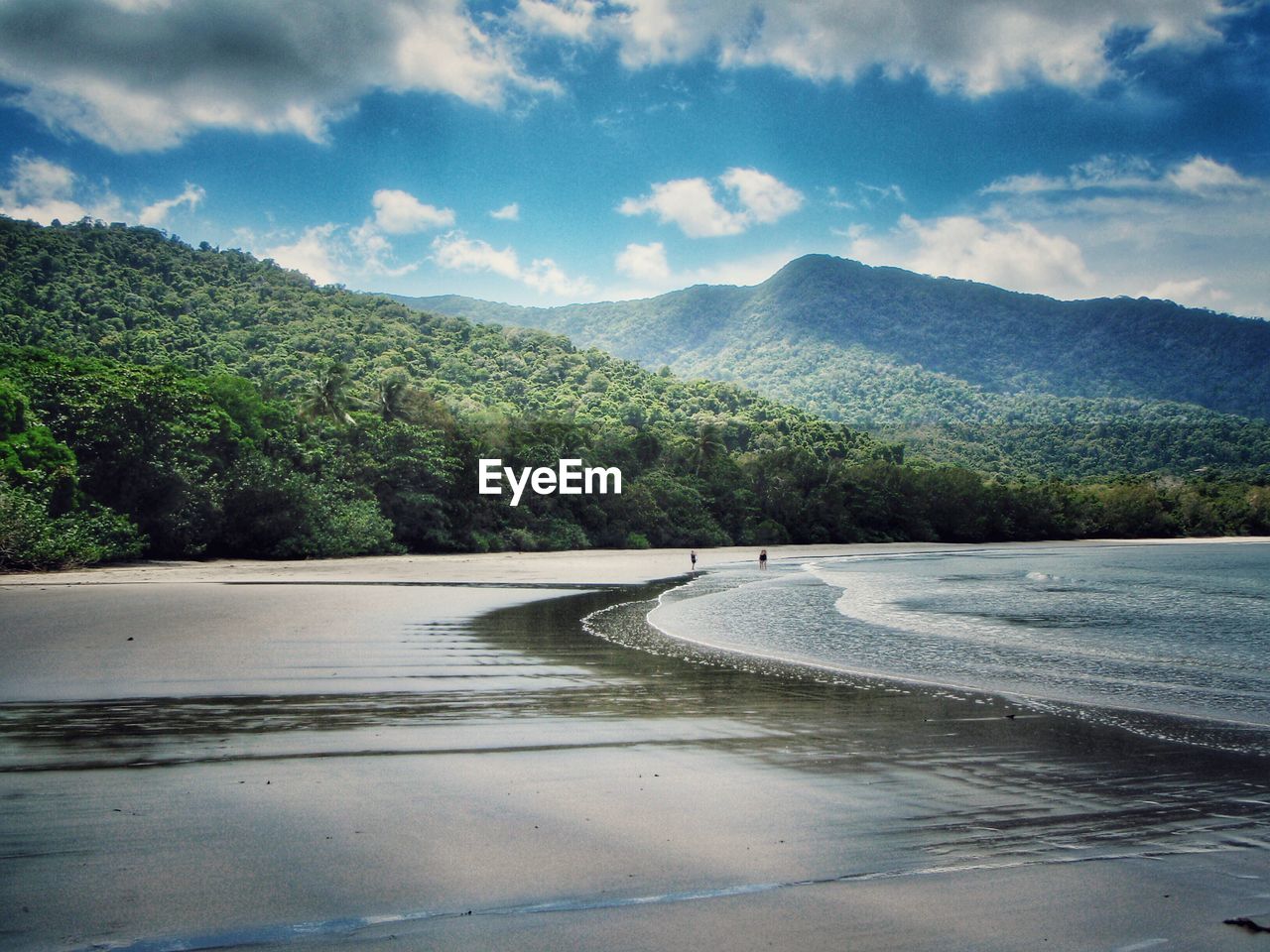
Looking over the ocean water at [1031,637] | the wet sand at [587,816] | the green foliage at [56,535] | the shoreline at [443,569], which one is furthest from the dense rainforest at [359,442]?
the wet sand at [587,816]

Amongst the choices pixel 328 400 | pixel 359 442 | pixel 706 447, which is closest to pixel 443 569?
pixel 359 442

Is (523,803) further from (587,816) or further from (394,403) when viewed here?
(394,403)

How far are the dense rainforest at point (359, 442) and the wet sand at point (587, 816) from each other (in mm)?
24876

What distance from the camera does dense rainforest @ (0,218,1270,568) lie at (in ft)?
114

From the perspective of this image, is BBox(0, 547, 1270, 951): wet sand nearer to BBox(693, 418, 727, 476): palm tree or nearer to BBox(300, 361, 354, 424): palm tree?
BBox(300, 361, 354, 424): palm tree

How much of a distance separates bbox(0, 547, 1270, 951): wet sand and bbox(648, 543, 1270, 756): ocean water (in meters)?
1.77

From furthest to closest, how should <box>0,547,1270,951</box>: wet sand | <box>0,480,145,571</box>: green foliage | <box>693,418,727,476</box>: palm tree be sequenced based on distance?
<box>693,418,727,476</box>: palm tree → <box>0,480,145,571</box>: green foliage → <box>0,547,1270,951</box>: wet sand

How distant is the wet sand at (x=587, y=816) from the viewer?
3.94 m

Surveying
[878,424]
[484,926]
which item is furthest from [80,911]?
[878,424]

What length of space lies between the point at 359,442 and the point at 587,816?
47533mm

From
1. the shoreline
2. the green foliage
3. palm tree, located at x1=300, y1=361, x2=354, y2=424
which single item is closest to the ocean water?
the shoreline

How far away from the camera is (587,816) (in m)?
5.63

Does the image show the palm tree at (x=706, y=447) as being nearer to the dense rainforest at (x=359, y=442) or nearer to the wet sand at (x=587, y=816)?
the dense rainforest at (x=359, y=442)

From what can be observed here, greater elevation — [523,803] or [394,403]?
[394,403]
